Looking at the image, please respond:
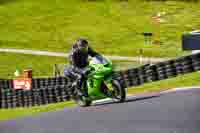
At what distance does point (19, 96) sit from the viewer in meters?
24.5

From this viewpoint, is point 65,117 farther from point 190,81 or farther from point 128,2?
point 128,2

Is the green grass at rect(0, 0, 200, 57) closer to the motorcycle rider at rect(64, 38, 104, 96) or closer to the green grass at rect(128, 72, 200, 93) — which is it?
the green grass at rect(128, 72, 200, 93)

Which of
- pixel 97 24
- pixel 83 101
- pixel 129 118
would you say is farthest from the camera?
pixel 97 24

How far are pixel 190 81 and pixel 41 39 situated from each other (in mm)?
30474

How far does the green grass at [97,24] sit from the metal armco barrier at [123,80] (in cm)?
1825

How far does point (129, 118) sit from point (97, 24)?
125 ft

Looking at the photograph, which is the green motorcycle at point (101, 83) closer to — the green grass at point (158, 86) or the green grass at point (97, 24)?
the green grass at point (158, 86)

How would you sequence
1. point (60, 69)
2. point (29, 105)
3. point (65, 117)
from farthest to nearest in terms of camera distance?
point (60, 69), point (29, 105), point (65, 117)

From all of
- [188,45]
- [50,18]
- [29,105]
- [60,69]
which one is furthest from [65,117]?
[50,18]

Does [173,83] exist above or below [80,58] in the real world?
below

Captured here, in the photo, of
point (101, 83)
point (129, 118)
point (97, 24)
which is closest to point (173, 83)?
point (101, 83)

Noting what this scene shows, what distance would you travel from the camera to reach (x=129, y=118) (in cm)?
1285

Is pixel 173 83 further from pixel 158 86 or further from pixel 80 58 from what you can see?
pixel 80 58

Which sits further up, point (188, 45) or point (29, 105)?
point (188, 45)
